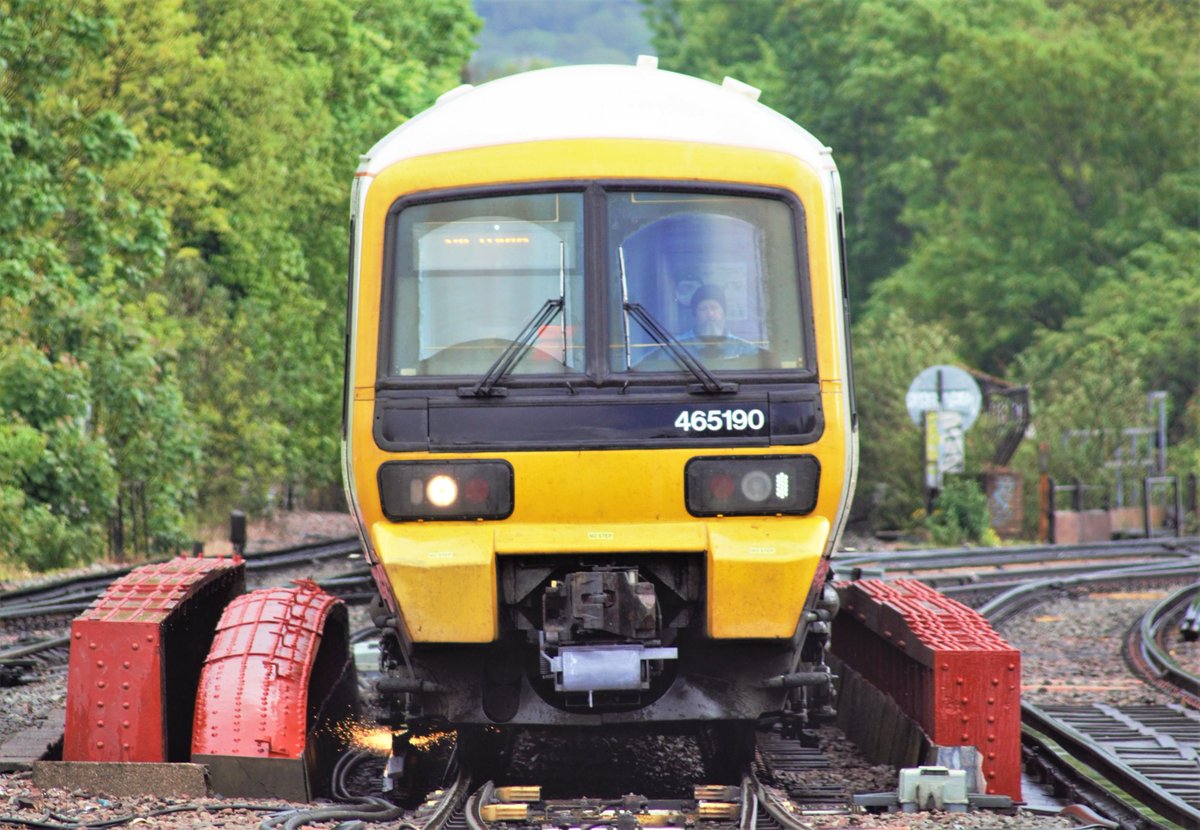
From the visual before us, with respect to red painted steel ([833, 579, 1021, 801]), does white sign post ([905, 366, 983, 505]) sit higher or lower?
higher

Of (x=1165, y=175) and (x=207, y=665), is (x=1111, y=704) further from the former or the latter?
(x=1165, y=175)

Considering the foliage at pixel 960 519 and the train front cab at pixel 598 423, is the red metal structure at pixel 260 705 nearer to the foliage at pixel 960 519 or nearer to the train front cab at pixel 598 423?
the train front cab at pixel 598 423

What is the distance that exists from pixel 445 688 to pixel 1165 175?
3789 centimetres

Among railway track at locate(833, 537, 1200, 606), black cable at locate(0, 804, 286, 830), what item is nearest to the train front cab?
black cable at locate(0, 804, 286, 830)

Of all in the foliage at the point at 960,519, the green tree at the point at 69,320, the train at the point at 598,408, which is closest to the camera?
the train at the point at 598,408

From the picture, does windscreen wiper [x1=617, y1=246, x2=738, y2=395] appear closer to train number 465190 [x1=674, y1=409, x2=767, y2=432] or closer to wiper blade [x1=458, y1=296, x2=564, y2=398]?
train number 465190 [x1=674, y1=409, x2=767, y2=432]

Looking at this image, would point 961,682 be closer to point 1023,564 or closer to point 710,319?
point 710,319

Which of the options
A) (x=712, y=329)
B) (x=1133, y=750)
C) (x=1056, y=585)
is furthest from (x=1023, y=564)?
(x=712, y=329)

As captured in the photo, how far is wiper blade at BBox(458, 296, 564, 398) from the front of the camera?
771 centimetres

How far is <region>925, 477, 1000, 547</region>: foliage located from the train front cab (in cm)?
1665

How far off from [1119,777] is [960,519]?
1608 centimetres

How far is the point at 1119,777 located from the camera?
28.6ft

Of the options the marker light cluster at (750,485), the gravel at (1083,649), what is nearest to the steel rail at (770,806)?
the marker light cluster at (750,485)

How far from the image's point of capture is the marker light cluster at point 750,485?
25.2 feet
